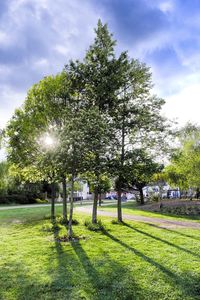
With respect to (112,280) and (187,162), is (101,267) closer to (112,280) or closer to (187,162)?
(112,280)

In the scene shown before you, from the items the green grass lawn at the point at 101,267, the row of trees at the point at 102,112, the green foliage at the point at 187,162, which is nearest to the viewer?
the green grass lawn at the point at 101,267

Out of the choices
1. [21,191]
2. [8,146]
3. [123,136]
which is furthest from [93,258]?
[21,191]

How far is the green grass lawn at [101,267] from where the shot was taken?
235 inches

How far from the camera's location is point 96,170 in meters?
13.8

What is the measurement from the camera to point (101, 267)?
7594mm

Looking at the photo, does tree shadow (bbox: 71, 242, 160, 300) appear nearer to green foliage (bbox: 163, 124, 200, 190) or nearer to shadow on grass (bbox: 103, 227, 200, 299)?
shadow on grass (bbox: 103, 227, 200, 299)

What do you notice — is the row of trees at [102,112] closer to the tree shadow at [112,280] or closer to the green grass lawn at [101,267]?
the green grass lawn at [101,267]

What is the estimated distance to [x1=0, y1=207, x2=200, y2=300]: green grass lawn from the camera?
5.96 meters

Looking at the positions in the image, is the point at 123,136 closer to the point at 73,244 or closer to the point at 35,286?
the point at 73,244

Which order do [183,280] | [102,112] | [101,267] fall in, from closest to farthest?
[183,280], [101,267], [102,112]

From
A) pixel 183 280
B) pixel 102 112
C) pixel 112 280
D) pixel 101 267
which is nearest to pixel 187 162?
pixel 102 112

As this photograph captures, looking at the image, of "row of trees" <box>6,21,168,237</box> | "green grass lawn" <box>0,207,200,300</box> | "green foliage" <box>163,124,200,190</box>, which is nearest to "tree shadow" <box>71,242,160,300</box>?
"green grass lawn" <box>0,207,200,300</box>

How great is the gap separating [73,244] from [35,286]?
14.5 feet

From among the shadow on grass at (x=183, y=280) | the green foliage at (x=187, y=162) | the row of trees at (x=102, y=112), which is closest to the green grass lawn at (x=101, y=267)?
the shadow on grass at (x=183, y=280)
